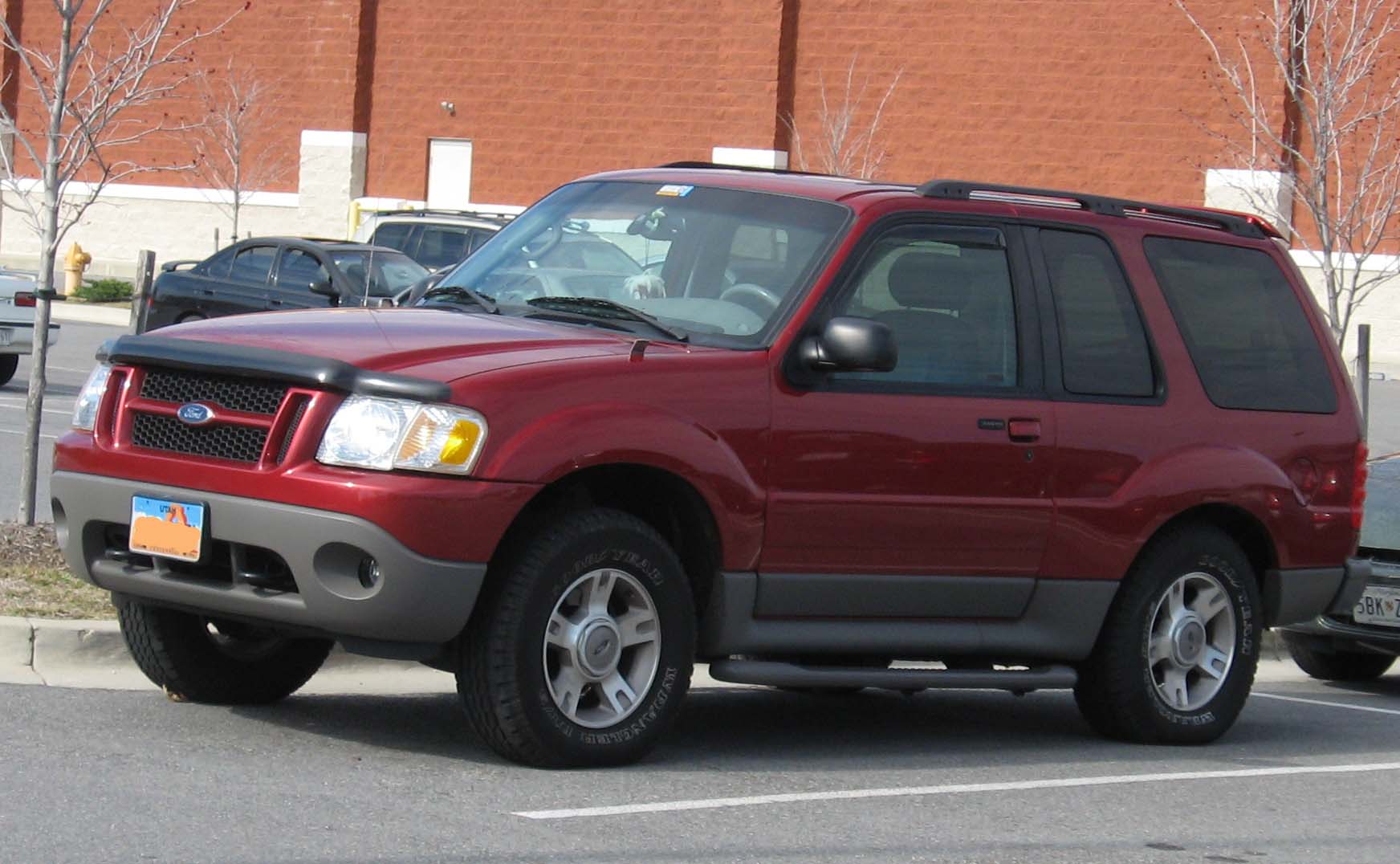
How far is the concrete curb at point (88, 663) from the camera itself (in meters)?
7.43

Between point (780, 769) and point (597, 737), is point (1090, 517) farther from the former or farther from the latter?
point (597, 737)

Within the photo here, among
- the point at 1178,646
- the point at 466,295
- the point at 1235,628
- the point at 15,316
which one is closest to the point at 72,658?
the point at 466,295

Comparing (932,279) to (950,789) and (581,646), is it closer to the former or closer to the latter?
(950,789)

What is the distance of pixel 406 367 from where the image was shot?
5.93 m

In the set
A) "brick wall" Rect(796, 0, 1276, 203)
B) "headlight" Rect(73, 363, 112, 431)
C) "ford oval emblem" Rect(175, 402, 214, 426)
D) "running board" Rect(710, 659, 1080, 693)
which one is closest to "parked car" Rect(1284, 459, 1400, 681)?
"running board" Rect(710, 659, 1080, 693)

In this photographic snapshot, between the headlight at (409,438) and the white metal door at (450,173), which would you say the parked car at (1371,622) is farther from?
the white metal door at (450,173)

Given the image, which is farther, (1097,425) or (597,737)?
(1097,425)

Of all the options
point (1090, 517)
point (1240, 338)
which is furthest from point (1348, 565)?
point (1090, 517)

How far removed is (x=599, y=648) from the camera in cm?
617

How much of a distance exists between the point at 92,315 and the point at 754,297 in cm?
2914

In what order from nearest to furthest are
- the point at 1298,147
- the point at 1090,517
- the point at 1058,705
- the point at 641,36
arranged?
1. the point at 1090,517
2. the point at 1058,705
3. the point at 1298,147
4. the point at 641,36

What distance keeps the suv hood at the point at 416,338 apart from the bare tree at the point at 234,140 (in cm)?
3924

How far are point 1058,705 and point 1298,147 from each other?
31.6 m

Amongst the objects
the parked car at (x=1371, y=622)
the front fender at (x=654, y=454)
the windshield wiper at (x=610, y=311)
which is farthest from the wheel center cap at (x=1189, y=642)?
the windshield wiper at (x=610, y=311)
